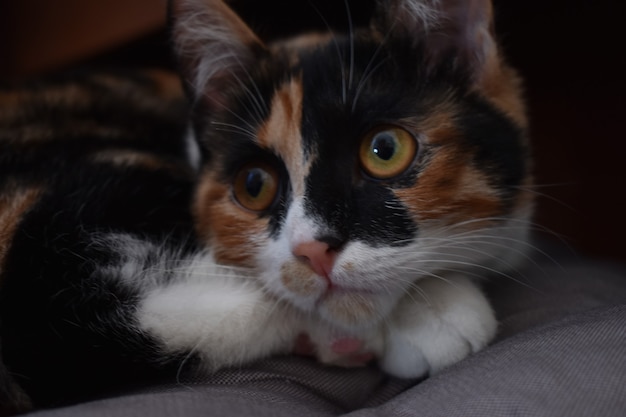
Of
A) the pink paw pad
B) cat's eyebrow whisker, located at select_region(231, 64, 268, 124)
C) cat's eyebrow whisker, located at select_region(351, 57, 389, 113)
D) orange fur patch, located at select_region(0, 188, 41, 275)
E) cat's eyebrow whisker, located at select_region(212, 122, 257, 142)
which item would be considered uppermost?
cat's eyebrow whisker, located at select_region(351, 57, 389, 113)

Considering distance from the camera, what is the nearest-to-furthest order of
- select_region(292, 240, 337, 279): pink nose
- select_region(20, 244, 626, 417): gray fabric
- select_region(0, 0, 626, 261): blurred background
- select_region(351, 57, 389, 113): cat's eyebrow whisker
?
select_region(20, 244, 626, 417): gray fabric → select_region(292, 240, 337, 279): pink nose → select_region(351, 57, 389, 113): cat's eyebrow whisker → select_region(0, 0, 626, 261): blurred background

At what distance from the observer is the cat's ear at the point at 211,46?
0.90 m

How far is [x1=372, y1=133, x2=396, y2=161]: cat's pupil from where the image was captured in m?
0.77

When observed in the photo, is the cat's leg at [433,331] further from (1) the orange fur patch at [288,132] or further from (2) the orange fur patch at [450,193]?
(1) the orange fur patch at [288,132]

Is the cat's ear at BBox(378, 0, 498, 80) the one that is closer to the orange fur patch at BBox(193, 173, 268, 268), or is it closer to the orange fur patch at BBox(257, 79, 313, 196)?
the orange fur patch at BBox(257, 79, 313, 196)

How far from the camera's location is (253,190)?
850 millimetres

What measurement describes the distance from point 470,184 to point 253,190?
30 cm

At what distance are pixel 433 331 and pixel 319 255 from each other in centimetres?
20

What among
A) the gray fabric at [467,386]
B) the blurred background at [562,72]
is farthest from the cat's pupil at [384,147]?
the blurred background at [562,72]

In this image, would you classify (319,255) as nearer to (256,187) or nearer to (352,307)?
(352,307)

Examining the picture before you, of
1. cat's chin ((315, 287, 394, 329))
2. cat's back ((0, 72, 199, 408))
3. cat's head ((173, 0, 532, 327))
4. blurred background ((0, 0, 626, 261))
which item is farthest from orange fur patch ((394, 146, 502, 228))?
blurred background ((0, 0, 626, 261))

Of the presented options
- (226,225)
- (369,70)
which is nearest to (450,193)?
(369,70)

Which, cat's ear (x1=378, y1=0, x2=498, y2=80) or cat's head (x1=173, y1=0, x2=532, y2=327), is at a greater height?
cat's ear (x1=378, y1=0, x2=498, y2=80)

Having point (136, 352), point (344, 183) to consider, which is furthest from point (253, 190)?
point (136, 352)
